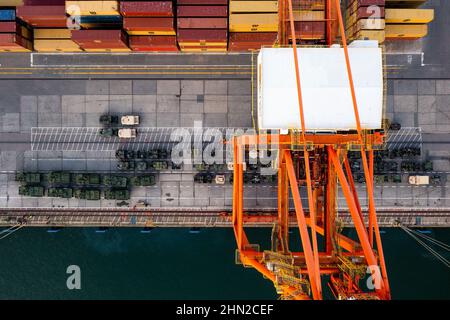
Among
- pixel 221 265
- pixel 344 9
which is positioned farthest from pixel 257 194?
pixel 344 9

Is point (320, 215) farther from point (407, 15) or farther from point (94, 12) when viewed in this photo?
point (94, 12)

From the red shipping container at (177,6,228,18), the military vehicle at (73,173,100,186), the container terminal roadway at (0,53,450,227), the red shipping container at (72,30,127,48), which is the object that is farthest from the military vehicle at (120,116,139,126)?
the red shipping container at (177,6,228,18)

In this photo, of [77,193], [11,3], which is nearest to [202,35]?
[11,3]

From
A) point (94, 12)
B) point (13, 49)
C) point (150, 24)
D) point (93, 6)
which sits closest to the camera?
point (93, 6)

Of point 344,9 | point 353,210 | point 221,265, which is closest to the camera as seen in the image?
point 353,210

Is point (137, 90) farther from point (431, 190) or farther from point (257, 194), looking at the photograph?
point (431, 190)

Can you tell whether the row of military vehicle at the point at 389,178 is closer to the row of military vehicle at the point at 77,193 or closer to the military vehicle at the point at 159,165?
the military vehicle at the point at 159,165

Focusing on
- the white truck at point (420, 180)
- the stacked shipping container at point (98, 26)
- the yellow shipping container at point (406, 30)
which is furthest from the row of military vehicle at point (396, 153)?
the stacked shipping container at point (98, 26)
